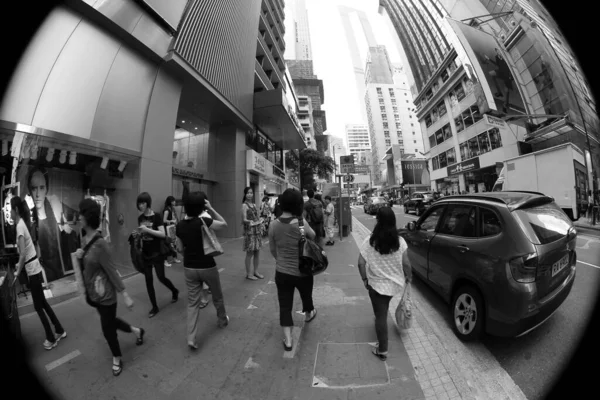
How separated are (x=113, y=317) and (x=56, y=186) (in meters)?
4.60

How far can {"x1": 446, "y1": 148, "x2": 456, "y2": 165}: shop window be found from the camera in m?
27.7

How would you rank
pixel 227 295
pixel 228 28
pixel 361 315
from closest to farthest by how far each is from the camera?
pixel 361 315
pixel 227 295
pixel 228 28

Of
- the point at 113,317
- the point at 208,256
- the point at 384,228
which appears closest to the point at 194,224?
the point at 208,256

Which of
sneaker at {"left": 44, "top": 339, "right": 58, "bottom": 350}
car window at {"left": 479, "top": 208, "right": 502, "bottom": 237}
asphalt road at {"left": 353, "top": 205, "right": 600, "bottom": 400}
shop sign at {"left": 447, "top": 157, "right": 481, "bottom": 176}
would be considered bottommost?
sneaker at {"left": 44, "top": 339, "right": 58, "bottom": 350}

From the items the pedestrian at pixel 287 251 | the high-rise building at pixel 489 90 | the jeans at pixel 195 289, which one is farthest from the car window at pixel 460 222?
the jeans at pixel 195 289

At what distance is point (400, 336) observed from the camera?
8.61ft

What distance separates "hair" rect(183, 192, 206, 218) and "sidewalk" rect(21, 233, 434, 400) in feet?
5.37

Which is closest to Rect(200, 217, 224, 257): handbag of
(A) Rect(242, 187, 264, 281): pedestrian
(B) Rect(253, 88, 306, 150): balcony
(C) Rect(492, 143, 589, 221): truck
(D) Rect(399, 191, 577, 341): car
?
(A) Rect(242, 187, 264, 281): pedestrian

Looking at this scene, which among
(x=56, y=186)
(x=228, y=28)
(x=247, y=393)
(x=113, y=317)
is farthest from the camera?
(x=228, y=28)

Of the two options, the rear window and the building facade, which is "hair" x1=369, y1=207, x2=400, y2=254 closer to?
the rear window

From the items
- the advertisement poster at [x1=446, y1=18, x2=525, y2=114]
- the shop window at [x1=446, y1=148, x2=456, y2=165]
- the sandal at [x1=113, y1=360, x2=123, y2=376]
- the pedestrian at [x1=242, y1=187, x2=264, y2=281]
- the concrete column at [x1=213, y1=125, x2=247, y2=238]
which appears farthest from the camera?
the shop window at [x1=446, y1=148, x2=456, y2=165]

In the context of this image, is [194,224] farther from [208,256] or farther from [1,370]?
[1,370]

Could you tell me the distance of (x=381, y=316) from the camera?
227 centimetres

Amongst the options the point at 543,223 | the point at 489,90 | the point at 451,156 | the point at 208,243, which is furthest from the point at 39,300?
the point at 451,156
